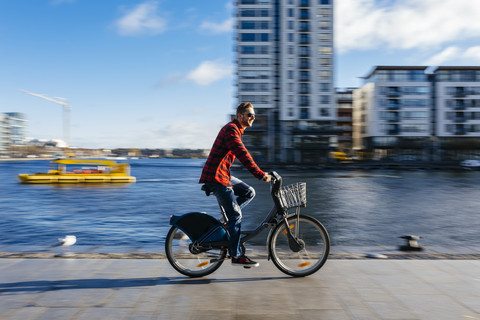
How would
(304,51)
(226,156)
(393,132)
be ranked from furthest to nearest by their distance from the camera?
(393,132) → (304,51) → (226,156)

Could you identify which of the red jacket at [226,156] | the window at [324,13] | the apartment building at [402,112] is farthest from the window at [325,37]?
the red jacket at [226,156]

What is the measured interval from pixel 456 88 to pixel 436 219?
73.8 meters

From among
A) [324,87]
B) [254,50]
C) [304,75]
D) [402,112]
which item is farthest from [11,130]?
[402,112]

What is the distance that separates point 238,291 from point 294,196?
1198 millimetres

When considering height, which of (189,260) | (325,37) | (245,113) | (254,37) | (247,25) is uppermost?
(247,25)

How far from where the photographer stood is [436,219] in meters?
12.1

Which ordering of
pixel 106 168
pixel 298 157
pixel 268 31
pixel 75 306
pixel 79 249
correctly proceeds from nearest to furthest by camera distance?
pixel 75 306
pixel 79 249
pixel 106 168
pixel 268 31
pixel 298 157

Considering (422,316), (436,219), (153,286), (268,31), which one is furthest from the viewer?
(268,31)

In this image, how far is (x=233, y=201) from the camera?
4.59 m

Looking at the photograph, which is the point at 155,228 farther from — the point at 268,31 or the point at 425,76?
the point at 425,76

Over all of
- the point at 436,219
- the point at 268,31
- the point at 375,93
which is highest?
the point at 268,31

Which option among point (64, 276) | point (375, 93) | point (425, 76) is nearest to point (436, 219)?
point (64, 276)

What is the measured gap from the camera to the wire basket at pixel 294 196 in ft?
14.8

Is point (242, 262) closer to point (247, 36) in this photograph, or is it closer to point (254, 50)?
point (254, 50)
